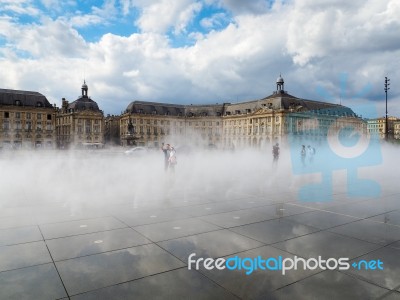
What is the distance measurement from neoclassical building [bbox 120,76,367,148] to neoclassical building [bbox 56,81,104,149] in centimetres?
1052

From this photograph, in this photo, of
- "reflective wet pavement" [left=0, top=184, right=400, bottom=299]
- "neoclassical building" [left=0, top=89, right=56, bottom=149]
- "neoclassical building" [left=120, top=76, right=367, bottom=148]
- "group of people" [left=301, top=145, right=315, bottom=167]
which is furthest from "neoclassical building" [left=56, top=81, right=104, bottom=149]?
"reflective wet pavement" [left=0, top=184, right=400, bottom=299]

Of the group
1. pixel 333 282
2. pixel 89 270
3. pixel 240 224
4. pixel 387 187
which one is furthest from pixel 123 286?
pixel 387 187

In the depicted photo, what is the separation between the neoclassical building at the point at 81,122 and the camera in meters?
99.6

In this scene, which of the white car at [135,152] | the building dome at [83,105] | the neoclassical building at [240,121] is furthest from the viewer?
the neoclassical building at [240,121]

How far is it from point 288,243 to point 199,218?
270 centimetres

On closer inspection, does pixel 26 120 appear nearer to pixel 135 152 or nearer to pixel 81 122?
pixel 81 122

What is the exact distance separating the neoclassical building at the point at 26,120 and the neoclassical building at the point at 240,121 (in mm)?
24114

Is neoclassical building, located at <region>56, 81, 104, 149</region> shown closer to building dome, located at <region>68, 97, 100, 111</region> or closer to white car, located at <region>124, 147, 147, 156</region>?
building dome, located at <region>68, 97, 100, 111</region>

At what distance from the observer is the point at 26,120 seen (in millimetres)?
89625

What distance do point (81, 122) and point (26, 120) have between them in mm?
15751

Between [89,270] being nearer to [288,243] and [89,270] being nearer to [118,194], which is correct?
[288,243]

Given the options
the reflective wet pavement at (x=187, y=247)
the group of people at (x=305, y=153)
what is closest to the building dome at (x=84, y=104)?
the group of people at (x=305, y=153)

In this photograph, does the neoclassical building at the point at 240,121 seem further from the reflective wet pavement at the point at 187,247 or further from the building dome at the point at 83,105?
the reflective wet pavement at the point at 187,247

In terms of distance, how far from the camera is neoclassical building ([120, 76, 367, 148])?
102988mm
